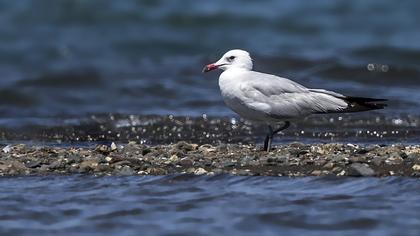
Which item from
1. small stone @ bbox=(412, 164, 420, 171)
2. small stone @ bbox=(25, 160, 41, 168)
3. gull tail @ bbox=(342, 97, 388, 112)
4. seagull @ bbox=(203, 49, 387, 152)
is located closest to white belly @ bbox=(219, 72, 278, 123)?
seagull @ bbox=(203, 49, 387, 152)

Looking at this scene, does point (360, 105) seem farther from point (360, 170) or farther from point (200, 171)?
point (200, 171)

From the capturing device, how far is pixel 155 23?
22.7 meters

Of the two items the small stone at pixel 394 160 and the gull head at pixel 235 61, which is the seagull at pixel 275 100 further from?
the small stone at pixel 394 160

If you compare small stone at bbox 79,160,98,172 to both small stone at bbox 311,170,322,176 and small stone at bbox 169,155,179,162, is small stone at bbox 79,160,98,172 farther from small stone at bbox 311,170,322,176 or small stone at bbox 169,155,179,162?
small stone at bbox 311,170,322,176

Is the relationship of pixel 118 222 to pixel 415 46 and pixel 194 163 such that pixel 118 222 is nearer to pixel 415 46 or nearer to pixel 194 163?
pixel 194 163

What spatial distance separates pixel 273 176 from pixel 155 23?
14721mm

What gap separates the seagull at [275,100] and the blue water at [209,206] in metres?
1.28

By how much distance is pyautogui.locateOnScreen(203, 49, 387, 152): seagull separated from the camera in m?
9.36

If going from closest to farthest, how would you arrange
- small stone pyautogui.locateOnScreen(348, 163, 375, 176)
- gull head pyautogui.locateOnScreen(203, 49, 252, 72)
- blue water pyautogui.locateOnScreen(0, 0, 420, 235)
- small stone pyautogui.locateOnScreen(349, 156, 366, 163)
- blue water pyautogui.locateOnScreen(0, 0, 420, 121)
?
blue water pyautogui.locateOnScreen(0, 0, 420, 235) → small stone pyautogui.locateOnScreen(348, 163, 375, 176) → small stone pyautogui.locateOnScreen(349, 156, 366, 163) → gull head pyautogui.locateOnScreen(203, 49, 252, 72) → blue water pyautogui.locateOnScreen(0, 0, 420, 121)

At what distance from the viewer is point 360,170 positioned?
26.7 feet

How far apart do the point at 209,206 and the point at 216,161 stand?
1.37m

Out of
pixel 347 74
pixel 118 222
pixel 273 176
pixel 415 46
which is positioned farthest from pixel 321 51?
pixel 118 222

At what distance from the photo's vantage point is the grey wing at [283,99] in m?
9.37

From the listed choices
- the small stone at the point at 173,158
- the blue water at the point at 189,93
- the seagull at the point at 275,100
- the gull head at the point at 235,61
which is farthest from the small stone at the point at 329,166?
the gull head at the point at 235,61
